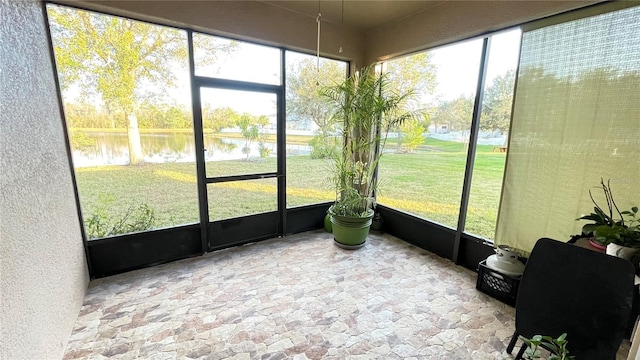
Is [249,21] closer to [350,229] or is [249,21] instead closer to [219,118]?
[219,118]

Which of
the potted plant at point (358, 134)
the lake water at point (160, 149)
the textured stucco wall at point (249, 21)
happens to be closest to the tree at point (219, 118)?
the lake water at point (160, 149)

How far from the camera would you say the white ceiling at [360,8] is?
285 centimetres

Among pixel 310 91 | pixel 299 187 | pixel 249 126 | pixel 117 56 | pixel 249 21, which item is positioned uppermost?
pixel 249 21

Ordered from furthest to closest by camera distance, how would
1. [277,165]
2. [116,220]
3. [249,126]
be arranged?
[277,165] < [249,126] < [116,220]

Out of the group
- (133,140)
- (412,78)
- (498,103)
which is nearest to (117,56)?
(133,140)

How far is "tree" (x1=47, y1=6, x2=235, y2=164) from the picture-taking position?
2.20 m

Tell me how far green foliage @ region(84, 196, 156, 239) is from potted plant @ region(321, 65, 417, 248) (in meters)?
2.06

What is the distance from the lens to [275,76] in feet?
10.6

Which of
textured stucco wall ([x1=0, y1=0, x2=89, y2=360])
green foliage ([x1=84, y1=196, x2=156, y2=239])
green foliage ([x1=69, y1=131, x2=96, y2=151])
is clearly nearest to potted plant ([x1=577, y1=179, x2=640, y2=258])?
textured stucco wall ([x1=0, y1=0, x2=89, y2=360])

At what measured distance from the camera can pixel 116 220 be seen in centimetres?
264

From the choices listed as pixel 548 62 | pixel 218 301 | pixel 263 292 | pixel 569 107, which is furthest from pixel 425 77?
pixel 218 301

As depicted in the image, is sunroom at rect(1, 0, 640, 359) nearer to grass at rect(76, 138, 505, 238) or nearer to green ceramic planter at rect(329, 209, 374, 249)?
grass at rect(76, 138, 505, 238)

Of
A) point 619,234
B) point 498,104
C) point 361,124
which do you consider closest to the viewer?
point 619,234

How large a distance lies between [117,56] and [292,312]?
2711 millimetres
